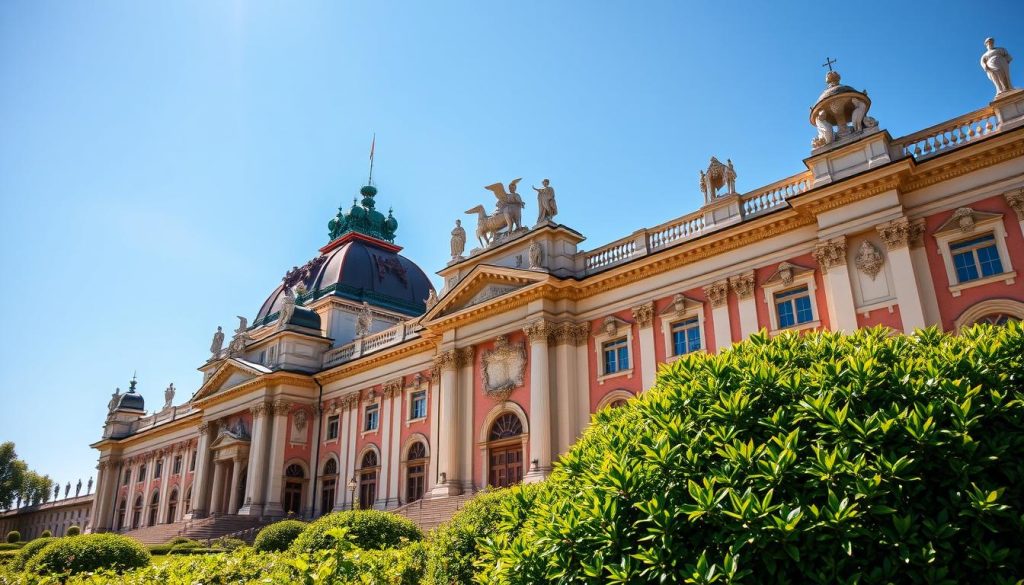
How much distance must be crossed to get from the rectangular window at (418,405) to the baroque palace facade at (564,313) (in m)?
0.10

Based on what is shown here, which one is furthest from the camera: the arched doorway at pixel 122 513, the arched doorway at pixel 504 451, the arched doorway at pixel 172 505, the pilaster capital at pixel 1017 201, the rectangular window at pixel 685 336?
the arched doorway at pixel 122 513

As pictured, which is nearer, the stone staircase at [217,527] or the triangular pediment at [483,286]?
the triangular pediment at [483,286]

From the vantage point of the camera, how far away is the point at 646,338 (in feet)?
93.0

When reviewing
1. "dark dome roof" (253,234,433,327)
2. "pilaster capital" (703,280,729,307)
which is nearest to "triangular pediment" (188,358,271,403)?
"dark dome roof" (253,234,433,327)

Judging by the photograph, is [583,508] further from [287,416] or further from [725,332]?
[287,416]

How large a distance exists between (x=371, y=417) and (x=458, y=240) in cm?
1205

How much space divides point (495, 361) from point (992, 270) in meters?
19.1

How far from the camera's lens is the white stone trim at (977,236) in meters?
20.3

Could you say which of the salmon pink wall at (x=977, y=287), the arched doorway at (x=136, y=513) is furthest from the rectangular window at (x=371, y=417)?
the arched doorway at (x=136, y=513)

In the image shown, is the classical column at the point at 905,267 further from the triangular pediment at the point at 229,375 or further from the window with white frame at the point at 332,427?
the triangular pediment at the point at 229,375

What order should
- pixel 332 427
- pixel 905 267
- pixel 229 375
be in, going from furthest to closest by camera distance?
pixel 229 375 → pixel 332 427 → pixel 905 267

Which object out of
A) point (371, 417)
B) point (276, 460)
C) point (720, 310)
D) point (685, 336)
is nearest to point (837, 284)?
point (720, 310)

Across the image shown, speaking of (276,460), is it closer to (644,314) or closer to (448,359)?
(448,359)

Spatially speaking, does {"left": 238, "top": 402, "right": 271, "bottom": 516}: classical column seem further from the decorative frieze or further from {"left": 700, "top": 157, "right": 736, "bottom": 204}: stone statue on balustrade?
the decorative frieze
